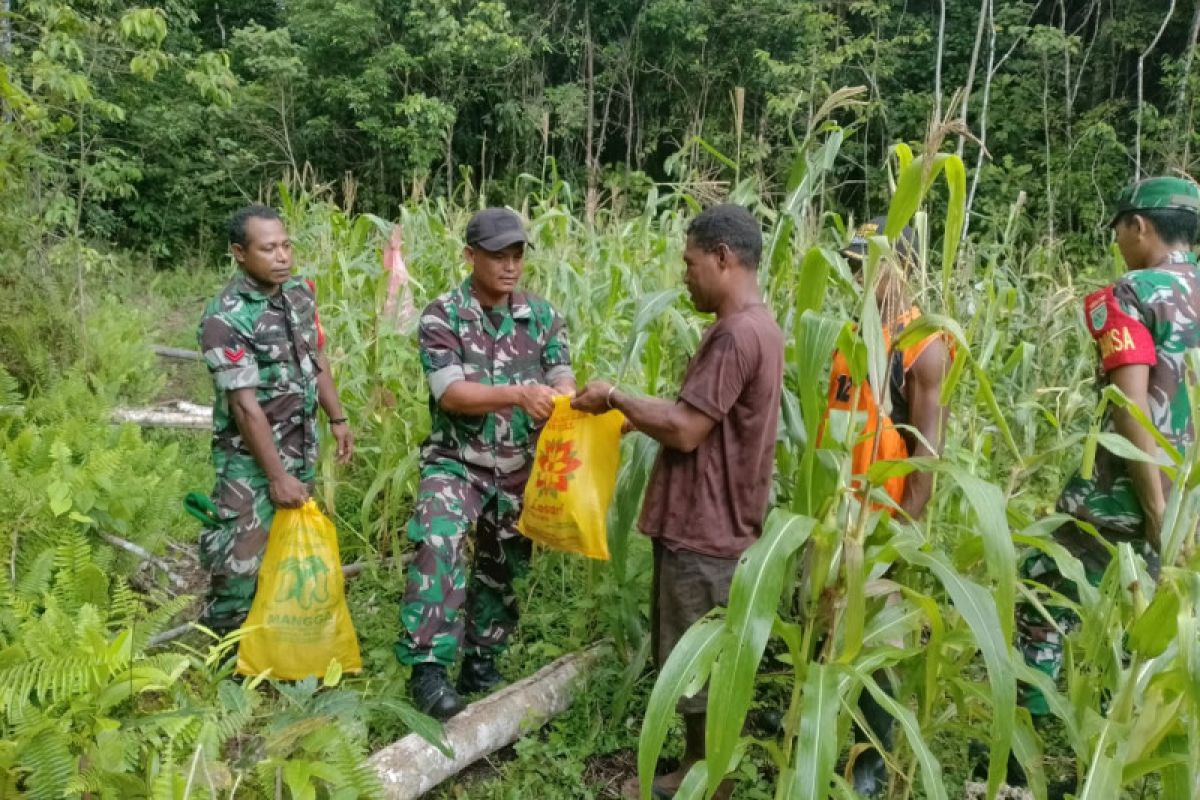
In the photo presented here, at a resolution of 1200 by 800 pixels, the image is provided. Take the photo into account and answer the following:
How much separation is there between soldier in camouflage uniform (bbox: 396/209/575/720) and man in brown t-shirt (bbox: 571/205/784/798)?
0.55 metres

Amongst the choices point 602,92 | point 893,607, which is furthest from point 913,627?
point 602,92

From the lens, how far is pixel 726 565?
2357 millimetres

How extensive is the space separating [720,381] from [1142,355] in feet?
4.04

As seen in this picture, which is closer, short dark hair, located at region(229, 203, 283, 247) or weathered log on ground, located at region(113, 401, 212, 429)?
short dark hair, located at region(229, 203, 283, 247)

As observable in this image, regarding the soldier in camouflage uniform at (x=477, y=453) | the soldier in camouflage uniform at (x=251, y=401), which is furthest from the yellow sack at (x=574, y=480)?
the soldier in camouflage uniform at (x=251, y=401)

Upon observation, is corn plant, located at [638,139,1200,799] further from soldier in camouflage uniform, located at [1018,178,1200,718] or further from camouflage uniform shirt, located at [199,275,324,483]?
camouflage uniform shirt, located at [199,275,324,483]

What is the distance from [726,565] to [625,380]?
1373 millimetres

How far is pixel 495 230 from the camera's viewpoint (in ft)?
8.89

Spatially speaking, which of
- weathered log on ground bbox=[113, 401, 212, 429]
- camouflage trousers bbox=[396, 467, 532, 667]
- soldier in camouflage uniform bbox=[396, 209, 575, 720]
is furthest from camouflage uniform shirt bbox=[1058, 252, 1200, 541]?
weathered log on ground bbox=[113, 401, 212, 429]

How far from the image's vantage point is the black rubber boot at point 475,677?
304cm

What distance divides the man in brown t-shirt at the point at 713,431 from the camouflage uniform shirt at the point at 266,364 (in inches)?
49.3

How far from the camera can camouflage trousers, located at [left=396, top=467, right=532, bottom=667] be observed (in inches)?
107

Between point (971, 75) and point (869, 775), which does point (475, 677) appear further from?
point (971, 75)

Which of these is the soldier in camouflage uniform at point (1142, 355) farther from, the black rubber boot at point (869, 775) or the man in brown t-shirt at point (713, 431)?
the man in brown t-shirt at point (713, 431)
